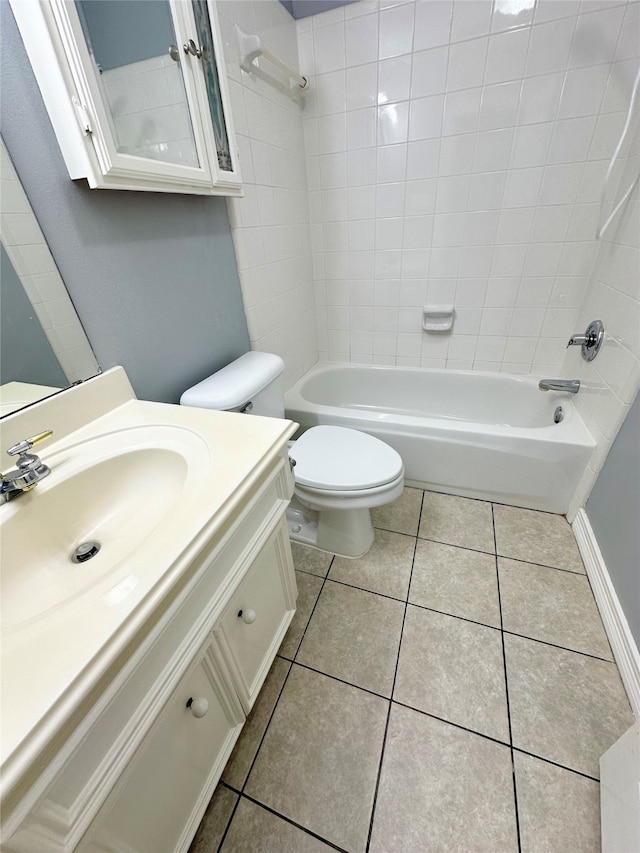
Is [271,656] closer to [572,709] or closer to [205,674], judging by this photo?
[205,674]

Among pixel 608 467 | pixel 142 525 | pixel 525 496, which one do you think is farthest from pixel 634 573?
pixel 142 525

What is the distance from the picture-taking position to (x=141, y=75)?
86 cm

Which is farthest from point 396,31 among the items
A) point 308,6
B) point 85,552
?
point 85,552

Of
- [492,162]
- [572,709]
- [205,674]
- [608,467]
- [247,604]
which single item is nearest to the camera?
[205,674]

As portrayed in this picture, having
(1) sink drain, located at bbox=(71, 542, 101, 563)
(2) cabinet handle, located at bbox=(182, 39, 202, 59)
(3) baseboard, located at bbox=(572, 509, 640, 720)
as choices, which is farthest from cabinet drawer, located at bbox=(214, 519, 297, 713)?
(2) cabinet handle, located at bbox=(182, 39, 202, 59)

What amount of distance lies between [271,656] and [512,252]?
1966 millimetres

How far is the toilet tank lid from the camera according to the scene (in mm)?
1063

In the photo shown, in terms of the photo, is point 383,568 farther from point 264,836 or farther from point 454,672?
point 264,836

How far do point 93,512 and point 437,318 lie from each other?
183cm

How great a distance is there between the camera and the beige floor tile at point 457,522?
4.75ft

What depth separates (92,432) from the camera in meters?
0.82

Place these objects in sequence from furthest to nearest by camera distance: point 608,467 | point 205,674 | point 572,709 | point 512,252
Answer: point 512,252 < point 608,467 < point 572,709 < point 205,674

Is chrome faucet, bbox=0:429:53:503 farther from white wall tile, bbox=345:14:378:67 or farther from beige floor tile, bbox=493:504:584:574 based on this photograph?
white wall tile, bbox=345:14:378:67

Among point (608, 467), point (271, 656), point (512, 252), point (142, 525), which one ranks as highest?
point (512, 252)
